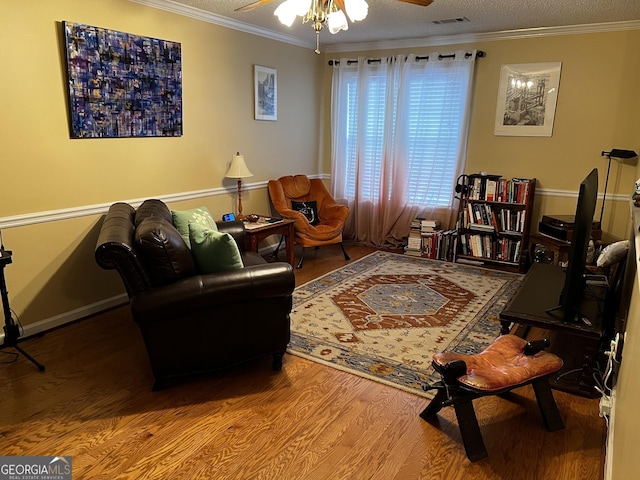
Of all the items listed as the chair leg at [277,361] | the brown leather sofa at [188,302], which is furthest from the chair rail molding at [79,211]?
the chair leg at [277,361]

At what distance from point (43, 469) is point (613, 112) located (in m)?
5.21

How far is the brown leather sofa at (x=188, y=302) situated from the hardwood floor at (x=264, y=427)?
0.18 metres

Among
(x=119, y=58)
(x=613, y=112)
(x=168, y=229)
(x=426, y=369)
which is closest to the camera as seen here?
(x=168, y=229)

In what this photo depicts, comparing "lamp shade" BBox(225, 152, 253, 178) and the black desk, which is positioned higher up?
"lamp shade" BBox(225, 152, 253, 178)

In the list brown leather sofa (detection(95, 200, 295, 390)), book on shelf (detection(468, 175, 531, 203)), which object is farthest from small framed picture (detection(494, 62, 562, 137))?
brown leather sofa (detection(95, 200, 295, 390))

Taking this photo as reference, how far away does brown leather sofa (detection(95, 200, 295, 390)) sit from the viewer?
2.39 meters

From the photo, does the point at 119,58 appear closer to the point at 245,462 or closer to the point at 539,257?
the point at 245,462

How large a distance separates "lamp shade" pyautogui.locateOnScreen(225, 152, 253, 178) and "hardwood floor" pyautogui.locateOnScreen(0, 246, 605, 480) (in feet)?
6.92

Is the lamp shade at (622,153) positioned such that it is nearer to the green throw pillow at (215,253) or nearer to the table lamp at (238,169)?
the table lamp at (238,169)

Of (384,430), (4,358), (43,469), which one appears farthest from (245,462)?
(4,358)

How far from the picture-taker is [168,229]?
257cm

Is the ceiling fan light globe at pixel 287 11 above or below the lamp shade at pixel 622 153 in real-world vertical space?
above

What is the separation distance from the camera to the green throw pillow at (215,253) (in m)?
2.61

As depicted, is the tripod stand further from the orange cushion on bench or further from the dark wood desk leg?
the dark wood desk leg
